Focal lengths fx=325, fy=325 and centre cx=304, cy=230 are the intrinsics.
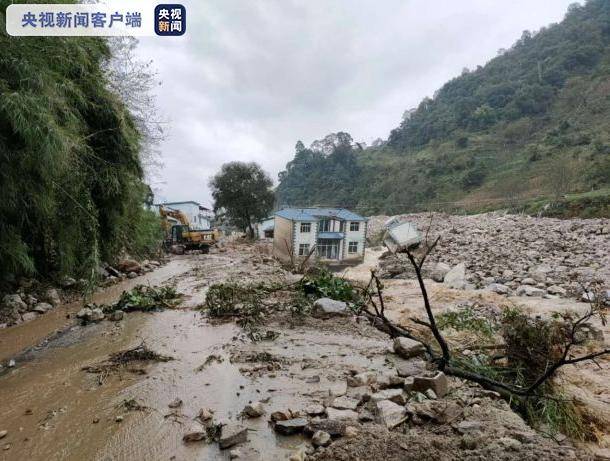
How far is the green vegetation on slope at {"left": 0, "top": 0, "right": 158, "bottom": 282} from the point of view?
168 inches

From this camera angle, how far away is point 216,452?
97.7 inches

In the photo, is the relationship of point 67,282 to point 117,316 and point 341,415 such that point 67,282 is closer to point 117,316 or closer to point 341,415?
point 117,316

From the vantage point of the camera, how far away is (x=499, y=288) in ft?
32.0

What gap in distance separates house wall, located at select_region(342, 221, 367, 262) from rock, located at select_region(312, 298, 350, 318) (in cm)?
1339

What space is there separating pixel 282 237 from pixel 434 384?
17209 millimetres

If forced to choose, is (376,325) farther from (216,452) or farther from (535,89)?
(535,89)

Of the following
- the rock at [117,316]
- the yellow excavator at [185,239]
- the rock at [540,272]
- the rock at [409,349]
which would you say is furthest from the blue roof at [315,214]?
the rock at [409,349]

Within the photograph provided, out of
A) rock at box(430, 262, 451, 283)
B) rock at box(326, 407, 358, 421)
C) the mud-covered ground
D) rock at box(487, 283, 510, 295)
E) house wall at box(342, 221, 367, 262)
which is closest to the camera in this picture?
→ the mud-covered ground

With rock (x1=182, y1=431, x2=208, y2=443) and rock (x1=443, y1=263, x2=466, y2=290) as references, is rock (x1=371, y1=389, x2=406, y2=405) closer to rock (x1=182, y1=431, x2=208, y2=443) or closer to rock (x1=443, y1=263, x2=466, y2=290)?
rock (x1=182, y1=431, x2=208, y2=443)

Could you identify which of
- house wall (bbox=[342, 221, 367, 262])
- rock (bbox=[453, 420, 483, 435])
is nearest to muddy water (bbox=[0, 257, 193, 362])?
rock (bbox=[453, 420, 483, 435])

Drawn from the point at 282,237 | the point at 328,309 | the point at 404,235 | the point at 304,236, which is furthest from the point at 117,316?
the point at 404,235

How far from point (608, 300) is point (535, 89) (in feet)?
187

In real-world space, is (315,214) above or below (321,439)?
above

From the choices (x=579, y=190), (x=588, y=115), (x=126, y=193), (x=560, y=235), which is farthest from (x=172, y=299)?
(x=588, y=115)
